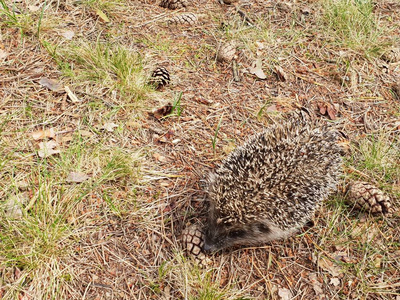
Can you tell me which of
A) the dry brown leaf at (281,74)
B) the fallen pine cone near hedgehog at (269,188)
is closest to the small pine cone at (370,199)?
the fallen pine cone near hedgehog at (269,188)

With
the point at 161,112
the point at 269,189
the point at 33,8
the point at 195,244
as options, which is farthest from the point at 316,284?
the point at 33,8

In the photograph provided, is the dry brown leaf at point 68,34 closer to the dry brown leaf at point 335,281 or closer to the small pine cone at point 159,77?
the small pine cone at point 159,77

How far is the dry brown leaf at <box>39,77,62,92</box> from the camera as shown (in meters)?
3.96

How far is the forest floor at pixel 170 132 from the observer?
2934 millimetres

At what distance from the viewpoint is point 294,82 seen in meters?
4.89

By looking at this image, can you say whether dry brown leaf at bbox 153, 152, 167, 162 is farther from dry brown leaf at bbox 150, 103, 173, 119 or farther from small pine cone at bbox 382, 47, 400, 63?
small pine cone at bbox 382, 47, 400, 63

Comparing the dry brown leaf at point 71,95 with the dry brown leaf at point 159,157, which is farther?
the dry brown leaf at point 71,95

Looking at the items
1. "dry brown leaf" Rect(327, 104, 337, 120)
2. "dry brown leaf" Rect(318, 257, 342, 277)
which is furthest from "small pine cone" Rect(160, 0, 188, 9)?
"dry brown leaf" Rect(318, 257, 342, 277)

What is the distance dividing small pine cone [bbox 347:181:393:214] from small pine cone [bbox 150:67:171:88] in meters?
2.51

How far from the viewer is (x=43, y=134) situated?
11.8 ft

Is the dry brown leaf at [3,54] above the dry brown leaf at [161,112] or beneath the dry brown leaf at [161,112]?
above

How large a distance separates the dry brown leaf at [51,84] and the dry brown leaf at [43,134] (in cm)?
59

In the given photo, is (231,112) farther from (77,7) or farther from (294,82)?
(77,7)

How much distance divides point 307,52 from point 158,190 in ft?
11.0
